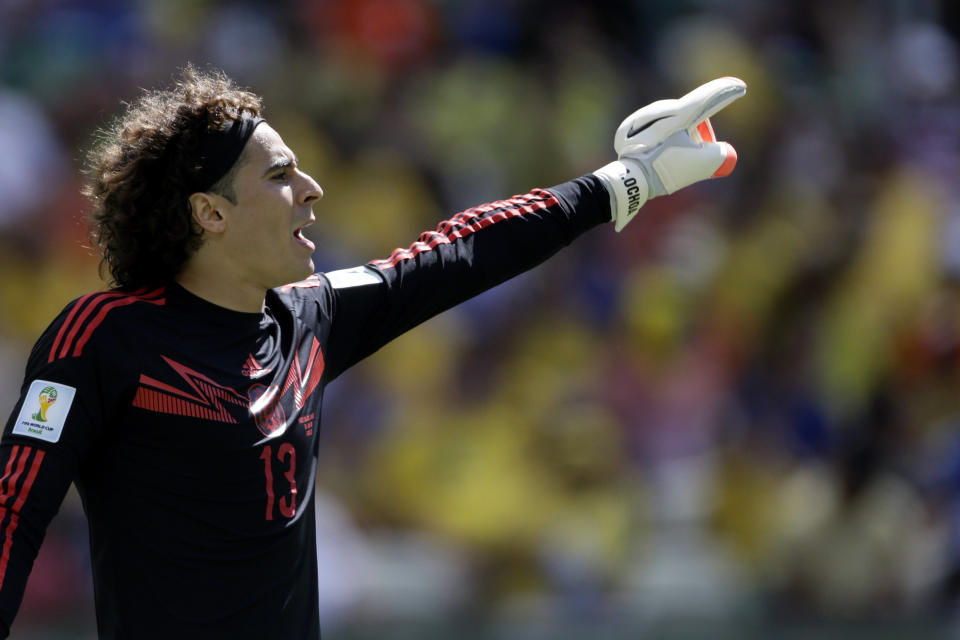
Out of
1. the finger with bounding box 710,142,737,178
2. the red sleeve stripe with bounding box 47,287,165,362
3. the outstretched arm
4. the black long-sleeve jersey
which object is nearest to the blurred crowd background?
the outstretched arm

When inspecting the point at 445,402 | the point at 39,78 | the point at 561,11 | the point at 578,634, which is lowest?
the point at 578,634

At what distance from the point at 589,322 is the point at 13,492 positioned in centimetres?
476

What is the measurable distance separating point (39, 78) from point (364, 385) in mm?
2283

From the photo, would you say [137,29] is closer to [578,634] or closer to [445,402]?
[445,402]

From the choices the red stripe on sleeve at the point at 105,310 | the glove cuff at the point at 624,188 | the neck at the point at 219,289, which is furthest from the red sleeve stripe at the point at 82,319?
the glove cuff at the point at 624,188

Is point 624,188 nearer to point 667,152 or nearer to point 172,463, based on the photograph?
point 667,152

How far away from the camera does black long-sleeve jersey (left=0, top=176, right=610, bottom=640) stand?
8.23 ft

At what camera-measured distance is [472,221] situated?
329 cm

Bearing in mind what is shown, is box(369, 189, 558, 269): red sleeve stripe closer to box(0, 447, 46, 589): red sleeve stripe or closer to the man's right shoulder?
the man's right shoulder

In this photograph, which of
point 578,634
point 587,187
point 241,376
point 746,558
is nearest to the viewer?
point 241,376

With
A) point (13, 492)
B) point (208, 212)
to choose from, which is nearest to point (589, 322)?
point (208, 212)

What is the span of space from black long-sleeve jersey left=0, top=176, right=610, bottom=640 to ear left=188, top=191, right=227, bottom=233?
0.17m

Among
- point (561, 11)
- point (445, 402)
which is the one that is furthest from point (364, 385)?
point (561, 11)

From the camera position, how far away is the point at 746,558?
268 inches
